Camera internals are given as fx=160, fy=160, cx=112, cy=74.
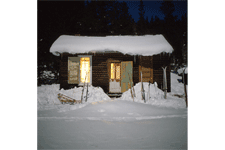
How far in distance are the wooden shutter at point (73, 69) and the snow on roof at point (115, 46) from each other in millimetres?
669

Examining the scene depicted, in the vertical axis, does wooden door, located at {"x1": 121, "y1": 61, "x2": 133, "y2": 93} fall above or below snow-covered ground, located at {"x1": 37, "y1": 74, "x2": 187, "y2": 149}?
above

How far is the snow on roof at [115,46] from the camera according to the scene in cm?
907

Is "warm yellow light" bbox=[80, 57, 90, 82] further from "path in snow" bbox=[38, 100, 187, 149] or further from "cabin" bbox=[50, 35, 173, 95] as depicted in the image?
"path in snow" bbox=[38, 100, 187, 149]

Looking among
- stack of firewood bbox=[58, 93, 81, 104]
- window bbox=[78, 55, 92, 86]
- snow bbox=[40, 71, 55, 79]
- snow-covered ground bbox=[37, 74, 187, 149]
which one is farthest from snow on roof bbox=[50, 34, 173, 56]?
snow bbox=[40, 71, 55, 79]

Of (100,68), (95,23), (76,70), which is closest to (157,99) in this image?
(100,68)

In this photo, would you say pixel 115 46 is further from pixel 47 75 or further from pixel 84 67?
pixel 47 75

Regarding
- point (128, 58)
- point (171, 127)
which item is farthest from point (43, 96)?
point (171, 127)

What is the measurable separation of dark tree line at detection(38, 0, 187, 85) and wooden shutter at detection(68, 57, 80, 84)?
311 centimetres

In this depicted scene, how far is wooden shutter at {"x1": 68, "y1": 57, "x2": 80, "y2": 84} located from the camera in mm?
9828

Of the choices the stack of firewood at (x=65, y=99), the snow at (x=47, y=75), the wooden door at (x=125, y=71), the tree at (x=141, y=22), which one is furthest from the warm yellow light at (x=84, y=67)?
the tree at (x=141, y=22)
